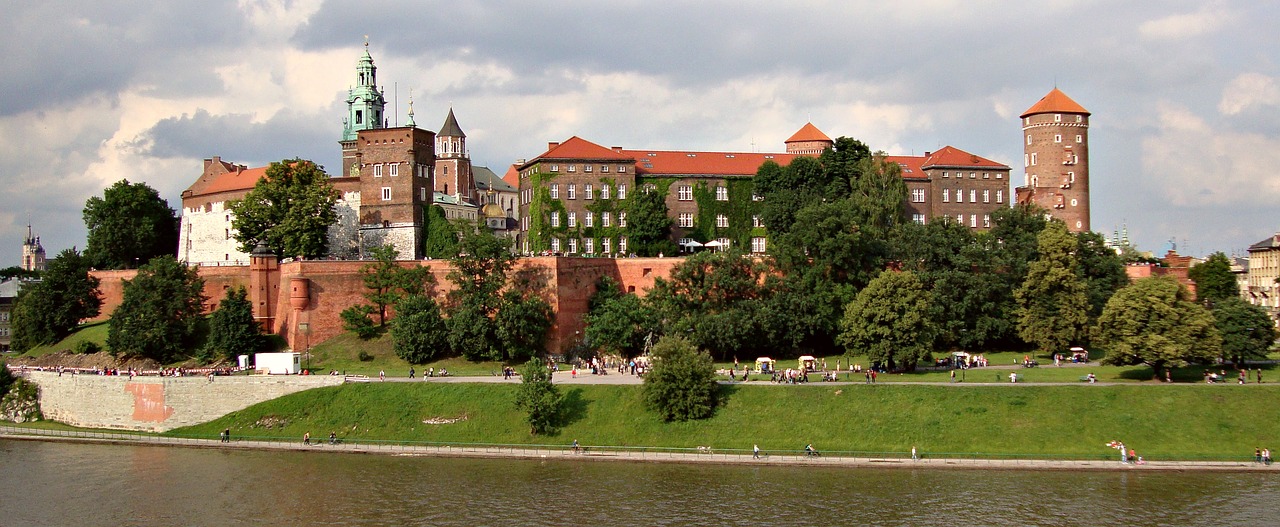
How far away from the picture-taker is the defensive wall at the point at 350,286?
57188mm

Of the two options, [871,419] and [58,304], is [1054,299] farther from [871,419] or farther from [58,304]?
[58,304]

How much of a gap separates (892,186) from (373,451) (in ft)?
124

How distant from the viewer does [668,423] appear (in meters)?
43.1

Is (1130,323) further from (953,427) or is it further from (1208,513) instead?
(1208,513)

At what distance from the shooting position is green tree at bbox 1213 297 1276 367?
46.1 meters

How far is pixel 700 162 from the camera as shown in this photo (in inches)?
2943

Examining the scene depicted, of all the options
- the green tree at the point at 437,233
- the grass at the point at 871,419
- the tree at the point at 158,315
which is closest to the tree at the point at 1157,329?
the grass at the point at 871,419

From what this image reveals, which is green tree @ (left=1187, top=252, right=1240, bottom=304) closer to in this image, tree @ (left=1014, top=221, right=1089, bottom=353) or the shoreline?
tree @ (left=1014, top=221, right=1089, bottom=353)

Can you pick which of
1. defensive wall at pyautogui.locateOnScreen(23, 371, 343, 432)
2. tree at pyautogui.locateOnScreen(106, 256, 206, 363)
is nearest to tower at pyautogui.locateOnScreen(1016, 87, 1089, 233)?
defensive wall at pyautogui.locateOnScreen(23, 371, 343, 432)

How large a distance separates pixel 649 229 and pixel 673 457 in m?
28.7

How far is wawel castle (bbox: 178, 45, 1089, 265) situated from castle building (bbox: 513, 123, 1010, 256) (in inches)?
2.7

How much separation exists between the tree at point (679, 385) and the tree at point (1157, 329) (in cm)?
1679

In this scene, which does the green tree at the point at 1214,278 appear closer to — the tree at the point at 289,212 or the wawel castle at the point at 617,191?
the wawel castle at the point at 617,191

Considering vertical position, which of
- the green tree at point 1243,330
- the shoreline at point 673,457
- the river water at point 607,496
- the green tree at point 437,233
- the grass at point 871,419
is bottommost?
the river water at point 607,496
